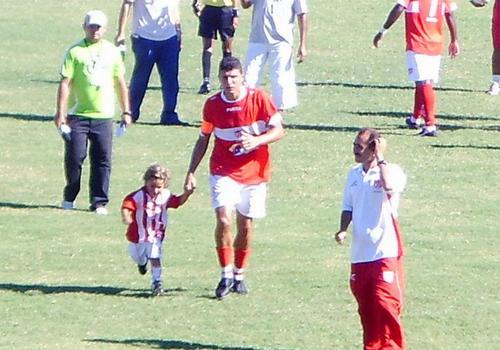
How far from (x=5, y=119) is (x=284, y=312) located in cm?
962

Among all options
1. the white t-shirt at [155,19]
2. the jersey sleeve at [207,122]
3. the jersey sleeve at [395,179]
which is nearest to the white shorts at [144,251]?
the jersey sleeve at [207,122]

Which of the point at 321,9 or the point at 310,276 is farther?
the point at 321,9

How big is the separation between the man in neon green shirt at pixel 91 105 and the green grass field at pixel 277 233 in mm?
409

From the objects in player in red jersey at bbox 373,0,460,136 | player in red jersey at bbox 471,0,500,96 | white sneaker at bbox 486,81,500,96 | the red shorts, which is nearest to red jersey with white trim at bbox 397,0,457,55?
player in red jersey at bbox 373,0,460,136

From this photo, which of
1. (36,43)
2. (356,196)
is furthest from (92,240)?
(36,43)

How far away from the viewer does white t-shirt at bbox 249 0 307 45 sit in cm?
1948

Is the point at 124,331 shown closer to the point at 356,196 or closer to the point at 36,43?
the point at 356,196

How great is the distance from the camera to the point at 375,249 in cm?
1026

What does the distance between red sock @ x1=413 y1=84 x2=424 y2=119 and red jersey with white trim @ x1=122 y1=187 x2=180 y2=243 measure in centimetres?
730

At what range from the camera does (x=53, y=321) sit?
11.8 meters

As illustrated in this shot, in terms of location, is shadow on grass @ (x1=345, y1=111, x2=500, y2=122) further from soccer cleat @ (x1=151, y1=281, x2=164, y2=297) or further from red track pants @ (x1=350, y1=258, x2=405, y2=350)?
red track pants @ (x1=350, y1=258, x2=405, y2=350)

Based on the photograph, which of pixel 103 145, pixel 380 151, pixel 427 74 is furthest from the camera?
pixel 427 74

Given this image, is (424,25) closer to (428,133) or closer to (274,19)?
(428,133)

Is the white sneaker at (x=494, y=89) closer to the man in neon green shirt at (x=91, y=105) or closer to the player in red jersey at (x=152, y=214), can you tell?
the man in neon green shirt at (x=91, y=105)
